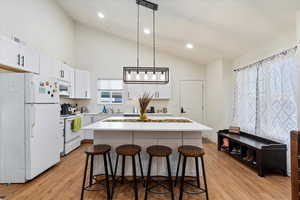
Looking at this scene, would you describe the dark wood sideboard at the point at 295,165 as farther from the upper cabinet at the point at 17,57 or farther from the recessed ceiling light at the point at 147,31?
the upper cabinet at the point at 17,57

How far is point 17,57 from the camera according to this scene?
9.60 feet

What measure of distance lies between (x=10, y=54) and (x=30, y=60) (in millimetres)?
479

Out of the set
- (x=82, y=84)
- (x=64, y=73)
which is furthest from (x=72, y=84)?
(x=64, y=73)

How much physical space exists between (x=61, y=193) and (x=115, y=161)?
0.85 meters

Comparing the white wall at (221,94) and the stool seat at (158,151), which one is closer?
the stool seat at (158,151)

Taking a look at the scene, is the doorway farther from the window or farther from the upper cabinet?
the upper cabinet

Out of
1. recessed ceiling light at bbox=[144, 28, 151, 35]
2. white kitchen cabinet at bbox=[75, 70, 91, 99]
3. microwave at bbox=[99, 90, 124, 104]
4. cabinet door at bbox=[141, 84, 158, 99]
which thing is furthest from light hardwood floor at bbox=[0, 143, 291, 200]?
recessed ceiling light at bbox=[144, 28, 151, 35]

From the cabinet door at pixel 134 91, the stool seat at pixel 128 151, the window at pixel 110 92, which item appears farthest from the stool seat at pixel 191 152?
the window at pixel 110 92

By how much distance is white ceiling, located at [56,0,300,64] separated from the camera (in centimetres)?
263

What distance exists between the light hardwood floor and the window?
2.84m

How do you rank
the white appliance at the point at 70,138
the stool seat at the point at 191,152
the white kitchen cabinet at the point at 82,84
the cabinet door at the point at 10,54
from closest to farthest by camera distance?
the stool seat at the point at 191,152 < the cabinet door at the point at 10,54 < the white appliance at the point at 70,138 < the white kitchen cabinet at the point at 82,84

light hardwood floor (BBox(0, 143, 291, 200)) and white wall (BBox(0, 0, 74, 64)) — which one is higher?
white wall (BBox(0, 0, 74, 64))

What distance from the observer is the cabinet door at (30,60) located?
3.08m

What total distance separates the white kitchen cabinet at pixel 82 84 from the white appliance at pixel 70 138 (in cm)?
89
